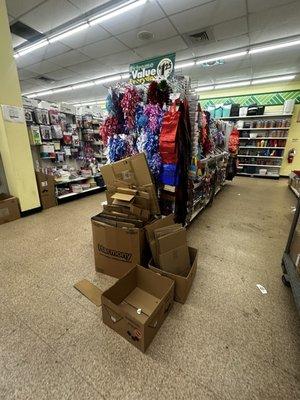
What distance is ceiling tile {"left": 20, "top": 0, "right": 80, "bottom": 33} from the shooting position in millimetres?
3457

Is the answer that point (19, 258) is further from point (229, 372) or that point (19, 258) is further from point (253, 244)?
point (253, 244)

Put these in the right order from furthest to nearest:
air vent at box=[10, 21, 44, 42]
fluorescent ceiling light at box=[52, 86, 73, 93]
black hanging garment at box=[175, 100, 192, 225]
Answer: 1. fluorescent ceiling light at box=[52, 86, 73, 93]
2. air vent at box=[10, 21, 44, 42]
3. black hanging garment at box=[175, 100, 192, 225]

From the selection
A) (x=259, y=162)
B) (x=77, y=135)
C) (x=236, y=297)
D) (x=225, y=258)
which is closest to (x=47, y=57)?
(x=77, y=135)

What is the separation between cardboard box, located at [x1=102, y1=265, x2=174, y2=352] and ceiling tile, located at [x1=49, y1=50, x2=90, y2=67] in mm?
5985

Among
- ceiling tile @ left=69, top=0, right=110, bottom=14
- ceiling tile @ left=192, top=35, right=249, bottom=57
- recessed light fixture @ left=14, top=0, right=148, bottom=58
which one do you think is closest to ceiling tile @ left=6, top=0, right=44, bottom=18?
ceiling tile @ left=69, top=0, right=110, bottom=14

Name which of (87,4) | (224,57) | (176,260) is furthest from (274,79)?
(176,260)

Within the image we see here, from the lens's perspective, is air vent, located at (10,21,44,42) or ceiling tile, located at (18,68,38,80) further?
ceiling tile, located at (18,68,38,80)

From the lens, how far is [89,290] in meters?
1.77

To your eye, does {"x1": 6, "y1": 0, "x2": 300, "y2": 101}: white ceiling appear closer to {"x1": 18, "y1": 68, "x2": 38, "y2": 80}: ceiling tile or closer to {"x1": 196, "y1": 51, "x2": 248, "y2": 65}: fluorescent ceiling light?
{"x1": 18, "y1": 68, "x2": 38, "y2": 80}: ceiling tile

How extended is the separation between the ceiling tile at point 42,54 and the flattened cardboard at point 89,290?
5578 mm

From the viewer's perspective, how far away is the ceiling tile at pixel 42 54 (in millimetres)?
4906

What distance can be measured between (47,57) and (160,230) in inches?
251

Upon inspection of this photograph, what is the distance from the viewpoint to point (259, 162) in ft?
25.4

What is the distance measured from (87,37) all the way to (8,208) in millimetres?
4039
